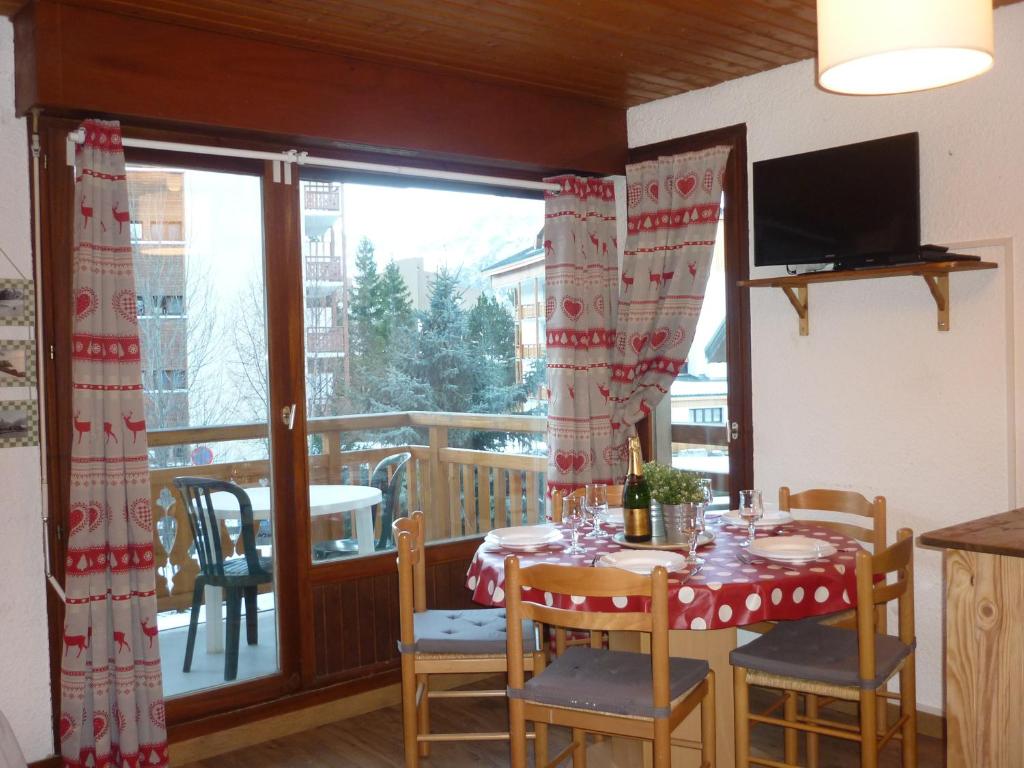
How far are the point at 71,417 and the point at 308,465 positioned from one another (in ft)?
3.06

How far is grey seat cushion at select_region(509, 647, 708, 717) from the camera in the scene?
2559 millimetres

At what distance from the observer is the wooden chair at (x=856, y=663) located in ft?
8.63

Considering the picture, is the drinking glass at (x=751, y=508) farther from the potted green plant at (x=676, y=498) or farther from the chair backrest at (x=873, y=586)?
the chair backrest at (x=873, y=586)

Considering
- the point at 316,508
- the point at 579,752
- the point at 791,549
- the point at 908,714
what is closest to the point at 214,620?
the point at 316,508

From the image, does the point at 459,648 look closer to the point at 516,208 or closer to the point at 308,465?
the point at 308,465

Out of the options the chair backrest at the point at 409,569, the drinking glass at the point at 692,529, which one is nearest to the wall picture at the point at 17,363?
the chair backrest at the point at 409,569

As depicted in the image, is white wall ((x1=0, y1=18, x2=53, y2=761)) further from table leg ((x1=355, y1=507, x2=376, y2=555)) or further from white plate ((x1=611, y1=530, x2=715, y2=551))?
white plate ((x1=611, y1=530, x2=715, y2=551))

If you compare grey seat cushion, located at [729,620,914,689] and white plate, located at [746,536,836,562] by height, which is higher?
white plate, located at [746,536,836,562]

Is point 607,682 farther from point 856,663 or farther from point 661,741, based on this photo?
point 856,663

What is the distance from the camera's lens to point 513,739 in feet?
8.77

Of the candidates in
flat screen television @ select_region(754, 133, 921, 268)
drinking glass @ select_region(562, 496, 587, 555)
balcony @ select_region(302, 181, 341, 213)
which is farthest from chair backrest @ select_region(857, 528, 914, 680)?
balcony @ select_region(302, 181, 341, 213)

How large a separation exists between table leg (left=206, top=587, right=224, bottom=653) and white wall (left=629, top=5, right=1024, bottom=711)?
2238mm

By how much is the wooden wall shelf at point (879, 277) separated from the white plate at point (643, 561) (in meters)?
1.35

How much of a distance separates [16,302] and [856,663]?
2800mm
